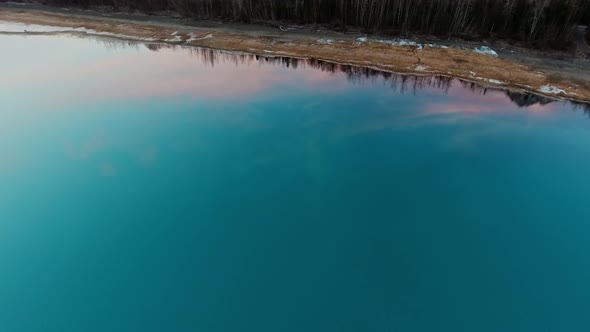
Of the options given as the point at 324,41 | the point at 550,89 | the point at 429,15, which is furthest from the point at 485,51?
the point at 324,41

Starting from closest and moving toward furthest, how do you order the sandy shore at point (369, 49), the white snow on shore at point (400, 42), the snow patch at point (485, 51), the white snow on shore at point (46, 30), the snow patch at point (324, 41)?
1. the sandy shore at point (369, 49)
2. the snow patch at point (485, 51)
3. the white snow on shore at point (400, 42)
4. the snow patch at point (324, 41)
5. the white snow on shore at point (46, 30)

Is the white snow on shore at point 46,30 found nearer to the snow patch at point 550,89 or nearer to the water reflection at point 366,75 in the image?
the water reflection at point 366,75

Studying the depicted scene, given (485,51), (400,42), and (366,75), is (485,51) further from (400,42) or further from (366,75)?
(366,75)

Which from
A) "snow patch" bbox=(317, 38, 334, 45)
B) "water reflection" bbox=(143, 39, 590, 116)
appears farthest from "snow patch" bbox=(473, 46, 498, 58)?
"snow patch" bbox=(317, 38, 334, 45)

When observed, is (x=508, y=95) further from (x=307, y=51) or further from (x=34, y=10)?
(x=34, y=10)

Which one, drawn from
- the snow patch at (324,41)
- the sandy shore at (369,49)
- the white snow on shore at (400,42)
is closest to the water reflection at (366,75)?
the sandy shore at (369,49)

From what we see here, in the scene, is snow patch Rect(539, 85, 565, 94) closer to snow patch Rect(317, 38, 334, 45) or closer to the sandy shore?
the sandy shore
